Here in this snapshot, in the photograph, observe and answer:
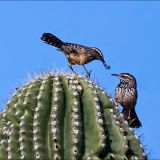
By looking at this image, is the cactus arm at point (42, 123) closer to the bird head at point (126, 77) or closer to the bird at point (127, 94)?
the bird at point (127, 94)

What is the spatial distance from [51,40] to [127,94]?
1.19 metres

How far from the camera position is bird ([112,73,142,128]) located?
712 cm

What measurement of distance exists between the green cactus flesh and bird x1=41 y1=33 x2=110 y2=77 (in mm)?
1525

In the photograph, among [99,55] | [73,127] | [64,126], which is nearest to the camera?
[73,127]

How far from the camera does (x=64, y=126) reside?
16.4 feet

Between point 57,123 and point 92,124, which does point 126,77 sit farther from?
point 57,123

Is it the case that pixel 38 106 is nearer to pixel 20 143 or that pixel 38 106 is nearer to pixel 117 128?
pixel 20 143

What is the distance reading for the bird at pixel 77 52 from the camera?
6.93 metres

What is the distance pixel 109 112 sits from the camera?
525 centimetres

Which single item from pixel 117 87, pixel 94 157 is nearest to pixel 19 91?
pixel 94 157

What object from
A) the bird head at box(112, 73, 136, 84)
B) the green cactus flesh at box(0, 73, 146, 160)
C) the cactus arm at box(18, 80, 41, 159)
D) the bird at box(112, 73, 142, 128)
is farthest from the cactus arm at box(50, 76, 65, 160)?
the bird head at box(112, 73, 136, 84)

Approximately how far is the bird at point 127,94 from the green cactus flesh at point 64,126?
173cm

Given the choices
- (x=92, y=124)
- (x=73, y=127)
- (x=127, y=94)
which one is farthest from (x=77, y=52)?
(x=73, y=127)

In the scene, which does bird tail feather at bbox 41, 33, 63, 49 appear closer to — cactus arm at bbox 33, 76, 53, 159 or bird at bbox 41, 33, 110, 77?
bird at bbox 41, 33, 110, 77
